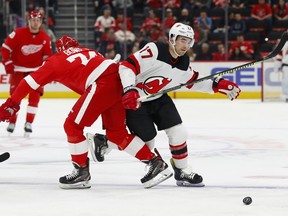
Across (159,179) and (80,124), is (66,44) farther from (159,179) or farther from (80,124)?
(159,179)

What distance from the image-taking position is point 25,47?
9.05 metres

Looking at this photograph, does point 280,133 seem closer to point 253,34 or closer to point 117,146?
point 117,146

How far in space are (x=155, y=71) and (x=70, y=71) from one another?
0.51m

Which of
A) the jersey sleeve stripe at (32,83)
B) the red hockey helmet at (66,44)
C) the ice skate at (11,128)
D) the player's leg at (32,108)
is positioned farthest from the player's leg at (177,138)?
the ice skate at (11,128)

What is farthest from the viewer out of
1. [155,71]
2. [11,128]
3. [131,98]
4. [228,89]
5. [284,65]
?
[284,65]

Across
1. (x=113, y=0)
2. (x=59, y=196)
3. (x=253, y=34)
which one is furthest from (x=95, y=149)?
(x=113, y=0)

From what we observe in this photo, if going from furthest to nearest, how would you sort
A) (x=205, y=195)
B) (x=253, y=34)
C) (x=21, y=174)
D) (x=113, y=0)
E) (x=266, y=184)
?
(x=113, y=0), (x=253, y=34), (x=21, y=174), (x=266, y=184), (x=205, y=195)

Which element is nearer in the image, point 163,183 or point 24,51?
point 163,183

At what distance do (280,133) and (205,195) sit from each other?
12.8 ft

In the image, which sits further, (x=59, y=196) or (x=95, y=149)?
(x=95, y=149)

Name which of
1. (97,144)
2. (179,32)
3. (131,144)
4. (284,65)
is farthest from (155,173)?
(284,65)

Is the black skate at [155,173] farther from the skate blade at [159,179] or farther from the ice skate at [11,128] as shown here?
the ice skate at [11,128]

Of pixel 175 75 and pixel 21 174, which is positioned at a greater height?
pixel 175 75

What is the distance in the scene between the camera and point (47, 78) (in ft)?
16.0
